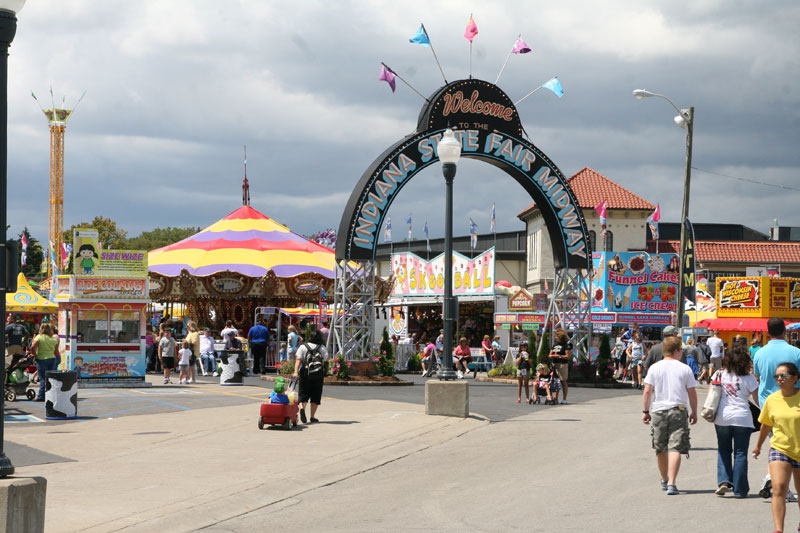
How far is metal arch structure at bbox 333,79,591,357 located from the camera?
26188 millimetres

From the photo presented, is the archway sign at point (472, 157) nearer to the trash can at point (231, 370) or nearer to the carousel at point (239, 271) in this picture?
the trash can at point (231, 370)

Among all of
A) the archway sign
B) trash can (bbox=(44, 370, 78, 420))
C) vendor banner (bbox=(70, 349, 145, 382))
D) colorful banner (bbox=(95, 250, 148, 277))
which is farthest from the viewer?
the archway sign

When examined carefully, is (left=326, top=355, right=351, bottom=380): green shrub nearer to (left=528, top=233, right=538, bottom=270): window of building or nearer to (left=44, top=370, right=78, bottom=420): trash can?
(left=44, top=370, right=78, bottom=420): trash can

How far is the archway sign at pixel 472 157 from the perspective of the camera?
26.2 m

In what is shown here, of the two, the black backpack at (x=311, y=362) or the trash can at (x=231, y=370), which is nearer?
the black backpack at (x=311, y=362)

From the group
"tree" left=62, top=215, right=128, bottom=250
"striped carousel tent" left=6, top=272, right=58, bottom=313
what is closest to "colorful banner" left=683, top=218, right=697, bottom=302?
"striped carousel tent" left=6, top=272, right=58, bottom=313

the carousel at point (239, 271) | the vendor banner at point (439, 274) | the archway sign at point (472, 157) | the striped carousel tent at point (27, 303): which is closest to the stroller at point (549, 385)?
the archway sign at point (472, 157)

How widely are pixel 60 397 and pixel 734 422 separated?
39.3ft

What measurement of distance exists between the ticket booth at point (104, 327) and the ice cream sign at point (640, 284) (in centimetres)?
2517

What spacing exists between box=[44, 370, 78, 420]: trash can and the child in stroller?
9288 mm

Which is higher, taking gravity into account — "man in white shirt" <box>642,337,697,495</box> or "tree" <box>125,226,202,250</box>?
"tree" <box>125,226,202,250</box>

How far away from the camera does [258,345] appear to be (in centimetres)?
3272

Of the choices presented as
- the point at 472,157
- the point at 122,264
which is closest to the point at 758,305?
the point at 472,157

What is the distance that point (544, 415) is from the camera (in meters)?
18.7
